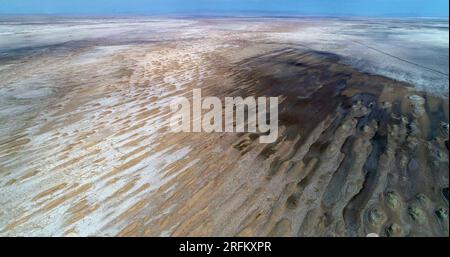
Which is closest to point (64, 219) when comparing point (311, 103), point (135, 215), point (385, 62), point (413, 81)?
point (135, 215)

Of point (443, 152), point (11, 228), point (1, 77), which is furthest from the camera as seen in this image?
point (1, 77)

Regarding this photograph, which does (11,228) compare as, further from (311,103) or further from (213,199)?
(311,103)

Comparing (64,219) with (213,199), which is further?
→ (213,199)

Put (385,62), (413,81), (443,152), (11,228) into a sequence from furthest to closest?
(385,62)
(413,81)
(443,152)
(11,228)

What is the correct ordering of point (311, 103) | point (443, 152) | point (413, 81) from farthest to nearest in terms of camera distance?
point (413, 81) → point (311, 103) → point (443, 152)

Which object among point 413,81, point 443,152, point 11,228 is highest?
point 413,81
